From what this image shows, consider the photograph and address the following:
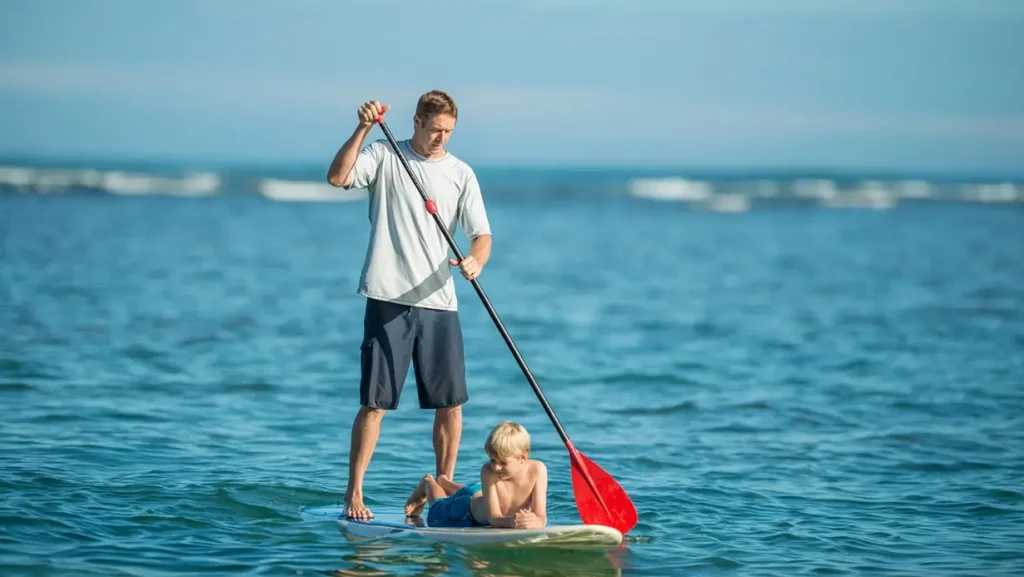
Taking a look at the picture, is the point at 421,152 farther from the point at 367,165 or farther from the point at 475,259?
the point at 475,259

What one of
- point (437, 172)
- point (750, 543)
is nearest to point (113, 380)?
point (437, 172)

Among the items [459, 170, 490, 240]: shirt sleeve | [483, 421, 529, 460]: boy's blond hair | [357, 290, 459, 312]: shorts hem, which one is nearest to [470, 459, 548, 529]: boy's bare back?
[483, 421, 529, 460]: boy's blond hair

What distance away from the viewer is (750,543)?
730cm

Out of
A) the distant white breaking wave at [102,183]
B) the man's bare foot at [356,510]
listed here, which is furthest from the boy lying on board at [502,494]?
the distant white breaking wave at [102,183]

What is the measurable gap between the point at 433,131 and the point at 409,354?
1.23 meters

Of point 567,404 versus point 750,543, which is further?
point 567,404

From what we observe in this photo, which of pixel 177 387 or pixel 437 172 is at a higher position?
pixel 437 172

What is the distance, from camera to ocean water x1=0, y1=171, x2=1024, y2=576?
7.05m

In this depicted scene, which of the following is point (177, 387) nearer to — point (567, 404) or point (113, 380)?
point (113, 380)

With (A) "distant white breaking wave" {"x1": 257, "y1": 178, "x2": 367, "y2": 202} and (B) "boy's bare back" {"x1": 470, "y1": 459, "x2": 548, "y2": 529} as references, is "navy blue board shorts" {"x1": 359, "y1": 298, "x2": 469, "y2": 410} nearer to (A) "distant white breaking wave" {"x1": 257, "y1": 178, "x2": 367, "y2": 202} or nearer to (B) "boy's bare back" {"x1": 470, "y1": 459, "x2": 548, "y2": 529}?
(B) "boy's bare back" {"x1": 470, "y1": 459, "x2": 548, "y2": 529}

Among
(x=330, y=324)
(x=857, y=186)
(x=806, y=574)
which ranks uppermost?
(x=857, y=186)

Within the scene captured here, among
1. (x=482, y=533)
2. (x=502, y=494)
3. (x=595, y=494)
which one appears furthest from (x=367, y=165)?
(x=595, y=494)

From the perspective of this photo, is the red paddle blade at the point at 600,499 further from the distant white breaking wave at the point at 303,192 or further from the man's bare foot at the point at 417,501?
the distant white breaking wave at the point at 303,192

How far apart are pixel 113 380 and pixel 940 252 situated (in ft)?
71.3
